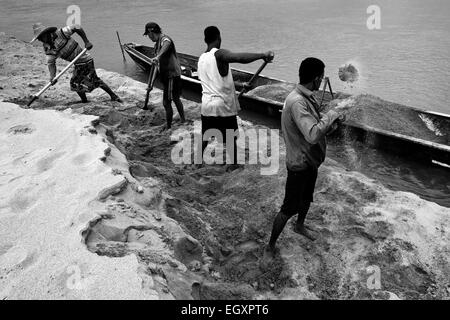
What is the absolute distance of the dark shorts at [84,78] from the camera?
6633mm

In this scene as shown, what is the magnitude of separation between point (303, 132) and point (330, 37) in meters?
13.4

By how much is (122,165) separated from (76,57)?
3.55 metres

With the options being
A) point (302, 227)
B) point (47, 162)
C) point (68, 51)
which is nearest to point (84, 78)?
point (68, 51)

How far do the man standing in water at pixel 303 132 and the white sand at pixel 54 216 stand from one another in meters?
1.40

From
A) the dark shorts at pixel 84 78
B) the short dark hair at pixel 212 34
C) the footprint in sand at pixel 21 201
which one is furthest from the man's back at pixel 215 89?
the dark shorts at pixel 84 78

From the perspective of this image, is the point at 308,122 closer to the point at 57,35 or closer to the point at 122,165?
the point at 122,165

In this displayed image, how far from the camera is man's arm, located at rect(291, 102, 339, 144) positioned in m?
2.60

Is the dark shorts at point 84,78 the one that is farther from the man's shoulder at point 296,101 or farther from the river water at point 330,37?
the man's shoulder at point 296,101

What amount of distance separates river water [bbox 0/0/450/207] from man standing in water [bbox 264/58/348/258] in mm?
3095

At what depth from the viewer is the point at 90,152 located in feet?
12.8

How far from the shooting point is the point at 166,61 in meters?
5.46

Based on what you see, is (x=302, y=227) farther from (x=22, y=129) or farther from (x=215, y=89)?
(x=22, y=129)

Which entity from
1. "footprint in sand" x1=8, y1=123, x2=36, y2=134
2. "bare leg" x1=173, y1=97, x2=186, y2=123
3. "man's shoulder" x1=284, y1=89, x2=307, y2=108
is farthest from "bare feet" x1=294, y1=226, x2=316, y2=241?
"footprint in sand" x1=8, y1=123, x2=36, y2=134
